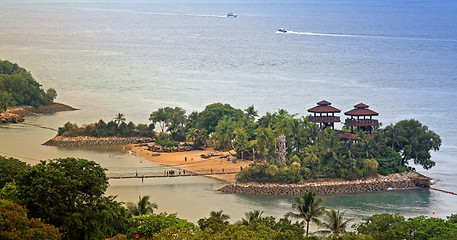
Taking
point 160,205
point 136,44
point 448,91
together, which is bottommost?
point 160,205

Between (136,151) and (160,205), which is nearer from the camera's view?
(160,205)

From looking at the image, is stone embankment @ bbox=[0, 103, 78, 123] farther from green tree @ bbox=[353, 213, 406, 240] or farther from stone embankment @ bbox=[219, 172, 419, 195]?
green tree @ bbox=[353, 213, 406, 240]

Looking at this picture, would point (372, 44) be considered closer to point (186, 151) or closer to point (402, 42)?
point (402, 42)

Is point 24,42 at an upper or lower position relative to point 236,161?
upper

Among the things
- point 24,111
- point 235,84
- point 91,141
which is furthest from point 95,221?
point 235,84

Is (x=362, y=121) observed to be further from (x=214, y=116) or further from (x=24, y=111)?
(x=24, y=111)

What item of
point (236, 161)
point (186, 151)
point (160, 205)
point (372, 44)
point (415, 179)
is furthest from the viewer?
point (372, 44)

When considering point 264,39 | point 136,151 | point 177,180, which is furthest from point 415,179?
point 264,39

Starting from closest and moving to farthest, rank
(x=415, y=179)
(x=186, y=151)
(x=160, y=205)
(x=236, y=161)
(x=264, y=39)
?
(x=160, y=205) → (x=415, y=179) → (x=236, y=161) → (x=186, y=151) → (x=264, y=39)
